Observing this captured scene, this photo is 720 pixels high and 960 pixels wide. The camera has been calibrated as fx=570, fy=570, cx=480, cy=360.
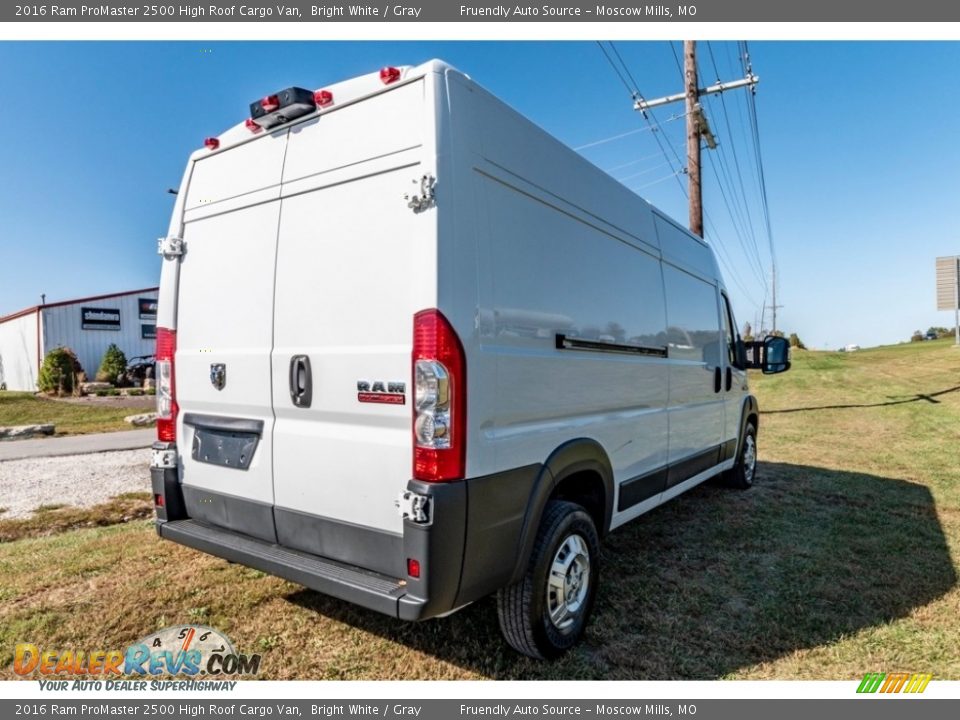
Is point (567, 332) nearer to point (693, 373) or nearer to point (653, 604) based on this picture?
point (653, 604)

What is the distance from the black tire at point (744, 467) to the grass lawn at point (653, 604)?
485mm

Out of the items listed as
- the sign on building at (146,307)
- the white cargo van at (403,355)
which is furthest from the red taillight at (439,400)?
the sign on building at (146,307)

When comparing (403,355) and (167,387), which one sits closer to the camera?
(403,355)

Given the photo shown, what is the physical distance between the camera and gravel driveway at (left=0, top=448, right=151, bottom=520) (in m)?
6.21

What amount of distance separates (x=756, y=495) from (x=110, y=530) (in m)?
6.55

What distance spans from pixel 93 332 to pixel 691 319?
93.5 feet

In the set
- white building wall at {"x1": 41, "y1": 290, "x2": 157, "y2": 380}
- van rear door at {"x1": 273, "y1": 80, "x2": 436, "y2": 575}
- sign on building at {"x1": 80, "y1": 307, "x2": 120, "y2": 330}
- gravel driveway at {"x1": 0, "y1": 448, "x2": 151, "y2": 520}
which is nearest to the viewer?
van rear door at {"x1": 273, "y1": 80, "x2": 436, "y2": 575}

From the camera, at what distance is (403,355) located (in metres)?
2.45

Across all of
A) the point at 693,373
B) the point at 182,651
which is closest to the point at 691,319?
the point at 693,373

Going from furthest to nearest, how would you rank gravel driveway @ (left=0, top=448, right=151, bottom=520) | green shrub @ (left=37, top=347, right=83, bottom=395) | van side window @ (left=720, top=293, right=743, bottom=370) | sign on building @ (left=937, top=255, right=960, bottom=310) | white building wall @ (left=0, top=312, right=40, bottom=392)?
sign on building @ (left=937, top=255, right=960, bottom=310) → white building wall @ (left=0, top=312, right=40, bottom=392) → green shrub @ (left=37, top=347, right=83, bottom=395) → gravel driveway @ (left=0, top=448, right=151, bottom=520) → van side window @ (left=720, top=293, right=743, bottom=370)

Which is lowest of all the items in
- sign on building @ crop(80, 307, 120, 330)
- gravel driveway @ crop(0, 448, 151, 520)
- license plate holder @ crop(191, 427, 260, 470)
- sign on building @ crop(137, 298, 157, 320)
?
gravel driveway @ crop(0, 448, 151, 520)

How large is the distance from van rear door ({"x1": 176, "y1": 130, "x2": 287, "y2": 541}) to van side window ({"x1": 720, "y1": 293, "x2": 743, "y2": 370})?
4.70 meters

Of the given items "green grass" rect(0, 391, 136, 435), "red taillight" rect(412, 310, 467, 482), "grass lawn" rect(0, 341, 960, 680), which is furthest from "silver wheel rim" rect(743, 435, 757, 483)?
"green grass" rect(0, 391, 136, 435)

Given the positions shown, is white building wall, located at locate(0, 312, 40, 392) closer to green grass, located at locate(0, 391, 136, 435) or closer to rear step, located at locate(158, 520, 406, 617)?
green grass, located at locate(0, 391, 136, 435)
